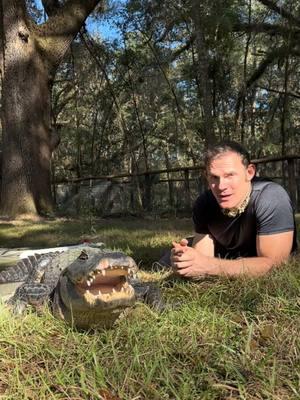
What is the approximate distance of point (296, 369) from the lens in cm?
187

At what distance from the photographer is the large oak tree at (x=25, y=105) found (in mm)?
10586

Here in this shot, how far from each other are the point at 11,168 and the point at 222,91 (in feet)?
32.7

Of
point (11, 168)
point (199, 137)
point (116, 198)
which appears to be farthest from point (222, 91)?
point (11, 168)

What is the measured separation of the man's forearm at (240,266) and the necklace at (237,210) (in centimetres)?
30

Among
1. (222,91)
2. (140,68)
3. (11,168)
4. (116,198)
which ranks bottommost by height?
(116,198)

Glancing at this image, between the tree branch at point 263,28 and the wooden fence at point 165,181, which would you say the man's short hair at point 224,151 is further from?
the tree branch at point 263,28

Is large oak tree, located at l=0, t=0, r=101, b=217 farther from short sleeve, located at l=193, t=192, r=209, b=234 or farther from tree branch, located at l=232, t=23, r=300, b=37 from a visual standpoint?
short sleeve, located at l=193, t=192, r=209, b=234

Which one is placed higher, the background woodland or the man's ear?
the background woodland

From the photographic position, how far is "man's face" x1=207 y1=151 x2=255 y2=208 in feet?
10.3

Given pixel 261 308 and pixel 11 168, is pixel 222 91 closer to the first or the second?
pixel 11 168

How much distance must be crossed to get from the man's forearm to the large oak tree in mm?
7656

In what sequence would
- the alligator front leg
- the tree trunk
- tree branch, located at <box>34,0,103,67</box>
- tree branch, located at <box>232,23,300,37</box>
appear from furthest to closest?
1. tree branch, located at <box>232,23,300,37</box>
2. tree branch, located at <box>34,0,103,67</box>
3. the tree trunk
4. the alligator front leg

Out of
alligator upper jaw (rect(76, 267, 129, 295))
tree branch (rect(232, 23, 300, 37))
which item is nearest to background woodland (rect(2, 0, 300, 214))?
tree branch (rect(232, 23, 300, 37))

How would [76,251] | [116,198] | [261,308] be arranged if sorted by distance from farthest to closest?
1. [116,198]
2. [76,251]
3. [261,308]
